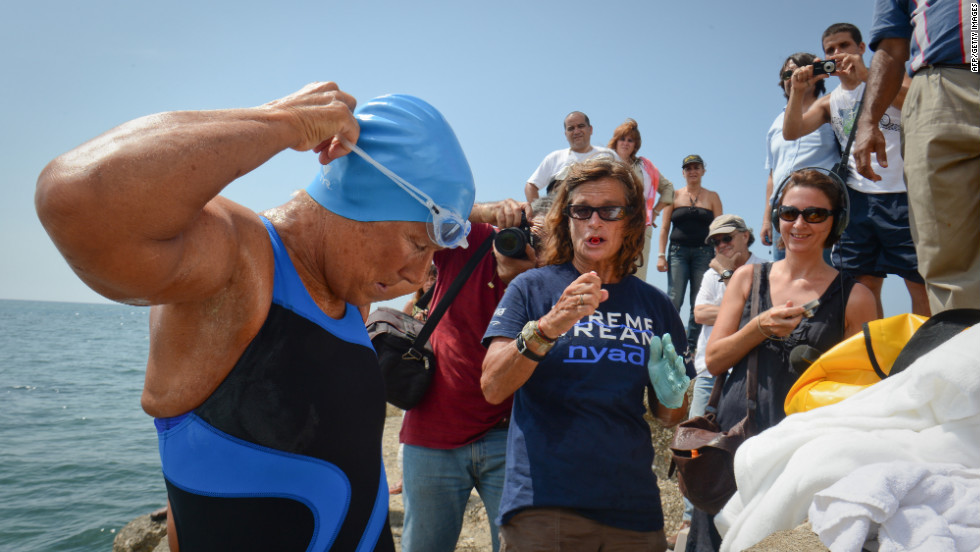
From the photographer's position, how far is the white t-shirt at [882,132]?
3.97 meters

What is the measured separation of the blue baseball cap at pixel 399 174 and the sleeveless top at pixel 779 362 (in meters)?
1.81

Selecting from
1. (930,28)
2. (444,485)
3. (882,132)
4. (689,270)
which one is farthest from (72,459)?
(930,28)

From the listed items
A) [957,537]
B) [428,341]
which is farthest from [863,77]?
[957,537]

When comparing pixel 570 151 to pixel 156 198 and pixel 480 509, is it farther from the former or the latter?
pixel 156 198

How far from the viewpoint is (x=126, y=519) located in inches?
604

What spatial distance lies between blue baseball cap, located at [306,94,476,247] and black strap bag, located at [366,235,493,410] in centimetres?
138

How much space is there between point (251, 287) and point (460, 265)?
2.10 meters

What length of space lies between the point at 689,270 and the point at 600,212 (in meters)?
4.46

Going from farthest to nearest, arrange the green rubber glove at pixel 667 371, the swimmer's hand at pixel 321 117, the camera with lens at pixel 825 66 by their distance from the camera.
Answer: the camera with lens at pixel 825 66, the green rubber glove at pixel 667 371, the swimmer's hand at pixel 321 117

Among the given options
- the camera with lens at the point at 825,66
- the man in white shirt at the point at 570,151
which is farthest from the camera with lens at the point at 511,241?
the man in white shirt at the point at 570,151

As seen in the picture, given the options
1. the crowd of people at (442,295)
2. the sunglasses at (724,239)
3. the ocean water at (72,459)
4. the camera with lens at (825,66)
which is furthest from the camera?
the ocean water at (72,459)

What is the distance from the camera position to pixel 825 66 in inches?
175

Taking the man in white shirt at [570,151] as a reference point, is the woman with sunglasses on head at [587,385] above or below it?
below

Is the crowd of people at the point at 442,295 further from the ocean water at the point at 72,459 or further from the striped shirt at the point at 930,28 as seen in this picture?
the ocean water at the point at 72,459
